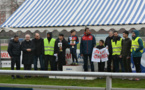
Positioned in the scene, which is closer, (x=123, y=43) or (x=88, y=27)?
(x=123, y=43)

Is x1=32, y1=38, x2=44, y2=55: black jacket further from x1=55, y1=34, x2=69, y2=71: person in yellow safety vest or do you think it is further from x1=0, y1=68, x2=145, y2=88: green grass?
x1=0, y1=68, x2=145, y2=88: green grass

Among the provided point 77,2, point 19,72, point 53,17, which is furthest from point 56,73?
point 77,2

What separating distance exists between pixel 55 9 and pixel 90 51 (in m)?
2.72

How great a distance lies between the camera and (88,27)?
1129 centimetres

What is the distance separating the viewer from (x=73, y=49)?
40.8 ft

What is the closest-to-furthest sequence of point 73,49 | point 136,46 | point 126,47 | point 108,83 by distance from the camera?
1. point 108,83
2. point 136,46
3. point 126,47
4. point 73,49

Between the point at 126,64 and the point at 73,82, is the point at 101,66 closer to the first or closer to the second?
the point at 126,64

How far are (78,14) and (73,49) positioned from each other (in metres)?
1.41

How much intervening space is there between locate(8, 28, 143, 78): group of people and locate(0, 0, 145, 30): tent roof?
480 millimetres

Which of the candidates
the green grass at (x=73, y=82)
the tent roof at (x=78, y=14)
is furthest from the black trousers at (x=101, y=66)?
the green grass at (x=73, y=82)

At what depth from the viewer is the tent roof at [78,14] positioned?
11258 millimetres

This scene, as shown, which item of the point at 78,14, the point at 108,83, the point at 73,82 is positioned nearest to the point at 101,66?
the point at 78,14

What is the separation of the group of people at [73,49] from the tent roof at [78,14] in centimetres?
48

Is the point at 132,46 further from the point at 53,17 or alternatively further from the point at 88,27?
the point at 53,17
